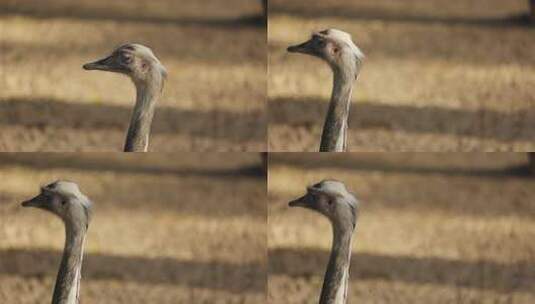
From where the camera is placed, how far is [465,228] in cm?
133

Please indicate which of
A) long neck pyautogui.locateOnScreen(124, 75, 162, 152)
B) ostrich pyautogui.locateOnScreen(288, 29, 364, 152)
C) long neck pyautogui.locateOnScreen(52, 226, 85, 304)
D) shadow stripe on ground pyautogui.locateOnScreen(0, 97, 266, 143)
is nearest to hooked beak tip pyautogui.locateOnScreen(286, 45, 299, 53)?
ostrich pyautogui.locateOnScreen(288, 29, 364, 152)

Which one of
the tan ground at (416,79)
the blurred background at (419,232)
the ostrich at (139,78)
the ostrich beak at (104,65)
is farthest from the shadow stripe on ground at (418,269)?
the ostrich beak at (104,65)

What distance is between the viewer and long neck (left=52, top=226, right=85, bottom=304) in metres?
1.31

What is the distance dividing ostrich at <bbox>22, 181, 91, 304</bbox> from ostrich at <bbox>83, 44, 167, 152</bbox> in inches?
4.5

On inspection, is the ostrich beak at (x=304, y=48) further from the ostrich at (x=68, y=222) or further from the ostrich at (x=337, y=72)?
the ostrich at (x=68, y=222)

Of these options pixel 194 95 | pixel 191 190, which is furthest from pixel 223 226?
pixel 194 95

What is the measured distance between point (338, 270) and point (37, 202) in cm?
48

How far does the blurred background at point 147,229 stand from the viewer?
1337mm

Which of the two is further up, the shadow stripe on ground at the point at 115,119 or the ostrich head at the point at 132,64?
the ostrich head at the point at 132,64

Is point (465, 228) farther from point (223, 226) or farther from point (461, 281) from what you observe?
point (223, 226)

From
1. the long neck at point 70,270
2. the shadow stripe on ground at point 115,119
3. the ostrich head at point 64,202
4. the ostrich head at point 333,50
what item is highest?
the ostrich head at point 333,50

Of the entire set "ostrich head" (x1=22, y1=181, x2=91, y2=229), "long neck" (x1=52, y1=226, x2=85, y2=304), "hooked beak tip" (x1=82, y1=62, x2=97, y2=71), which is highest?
"hooked beak tip" (x1=82, y1=62, x2=97, y2=71)

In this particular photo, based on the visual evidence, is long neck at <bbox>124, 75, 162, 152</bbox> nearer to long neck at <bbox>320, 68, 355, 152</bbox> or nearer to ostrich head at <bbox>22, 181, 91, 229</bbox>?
ostrich head at <bbox>22, 181, 91, 229</bbox>

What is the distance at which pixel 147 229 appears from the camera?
1349mm
